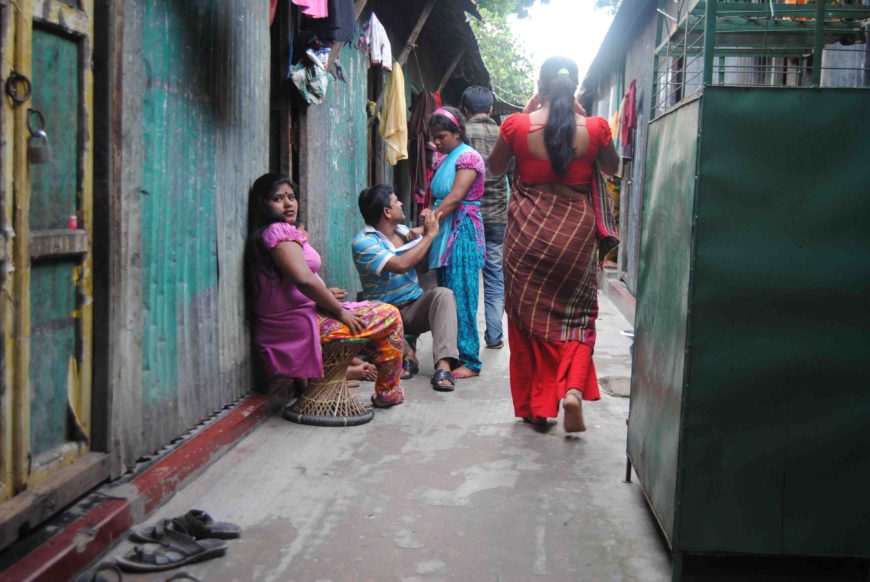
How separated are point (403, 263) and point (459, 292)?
760 mm

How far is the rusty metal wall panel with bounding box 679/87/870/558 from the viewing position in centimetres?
245

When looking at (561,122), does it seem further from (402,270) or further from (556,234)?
(402,270)

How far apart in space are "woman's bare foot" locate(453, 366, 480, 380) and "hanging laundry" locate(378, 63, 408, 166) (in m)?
3.22

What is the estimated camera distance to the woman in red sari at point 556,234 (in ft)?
14.8

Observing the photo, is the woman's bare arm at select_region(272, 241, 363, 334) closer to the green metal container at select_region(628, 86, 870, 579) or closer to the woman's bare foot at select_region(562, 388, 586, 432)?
the woman's bare foot at select_region(562, 388, 586, 432)

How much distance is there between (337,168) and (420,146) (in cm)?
419

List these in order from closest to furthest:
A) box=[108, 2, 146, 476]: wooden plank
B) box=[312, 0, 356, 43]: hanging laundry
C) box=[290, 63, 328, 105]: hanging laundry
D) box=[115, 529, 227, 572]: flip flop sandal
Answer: box=[115, 529, 227, 572]: flip flop sandal < box=[108, 2, 146, 476]: wooden plank < box=[312, 0, 356, 43]: hanging laundry < box=[290, 63, 328, 105]: hanging laundry

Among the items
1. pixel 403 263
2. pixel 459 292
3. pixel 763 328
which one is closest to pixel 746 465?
pixel 763 328

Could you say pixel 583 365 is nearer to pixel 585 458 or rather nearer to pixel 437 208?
pixel 585 458

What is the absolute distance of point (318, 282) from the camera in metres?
4.41

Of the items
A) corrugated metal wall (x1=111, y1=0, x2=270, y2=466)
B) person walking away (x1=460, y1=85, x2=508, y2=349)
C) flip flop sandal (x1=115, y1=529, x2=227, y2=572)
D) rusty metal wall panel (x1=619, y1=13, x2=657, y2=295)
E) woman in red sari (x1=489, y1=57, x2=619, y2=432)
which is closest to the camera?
flip flop sandal (x1=115, y1=529, x2=227, y2=572)

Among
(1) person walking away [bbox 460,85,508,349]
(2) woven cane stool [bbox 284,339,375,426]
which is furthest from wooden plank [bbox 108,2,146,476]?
(1) person walking away [bbox 460,85,508,349]

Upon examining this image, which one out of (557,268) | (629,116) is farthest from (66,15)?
(629,116)

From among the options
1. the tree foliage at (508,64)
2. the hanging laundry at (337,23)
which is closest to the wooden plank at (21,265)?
the hanging laundry at (337,23)
